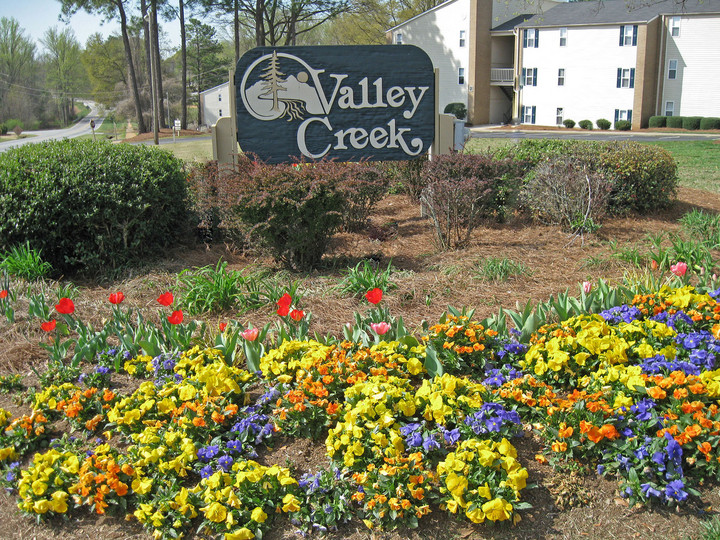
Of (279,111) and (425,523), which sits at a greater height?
(279,111)

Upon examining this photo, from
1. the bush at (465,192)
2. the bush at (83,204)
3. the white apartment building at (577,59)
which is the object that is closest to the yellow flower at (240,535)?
the bush at (83,204)

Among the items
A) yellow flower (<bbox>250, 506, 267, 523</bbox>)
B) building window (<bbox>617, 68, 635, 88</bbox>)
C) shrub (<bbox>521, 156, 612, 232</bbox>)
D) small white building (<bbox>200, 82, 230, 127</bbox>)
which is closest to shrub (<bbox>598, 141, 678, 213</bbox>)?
shrub (<bbox>521, 156, 612, 232</bbox>)

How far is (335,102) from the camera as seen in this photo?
25.1ft

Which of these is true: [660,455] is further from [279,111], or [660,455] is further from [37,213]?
[279,111]

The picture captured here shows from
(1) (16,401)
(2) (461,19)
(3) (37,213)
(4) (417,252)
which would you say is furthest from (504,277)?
(2) (461,19)

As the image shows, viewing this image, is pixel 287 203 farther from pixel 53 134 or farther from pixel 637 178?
pixel 53 134

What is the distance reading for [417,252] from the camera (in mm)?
6691

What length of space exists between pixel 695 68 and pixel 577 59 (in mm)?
6178

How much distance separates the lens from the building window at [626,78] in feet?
116

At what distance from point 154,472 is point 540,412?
6.15 ft

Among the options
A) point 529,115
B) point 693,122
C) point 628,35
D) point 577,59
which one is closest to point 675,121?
point 693,122

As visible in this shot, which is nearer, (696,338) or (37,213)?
(696,338)

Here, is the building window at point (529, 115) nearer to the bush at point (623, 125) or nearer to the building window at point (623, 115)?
the building window at point (623, 115)

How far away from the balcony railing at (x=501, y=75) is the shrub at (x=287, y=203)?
128 ft
